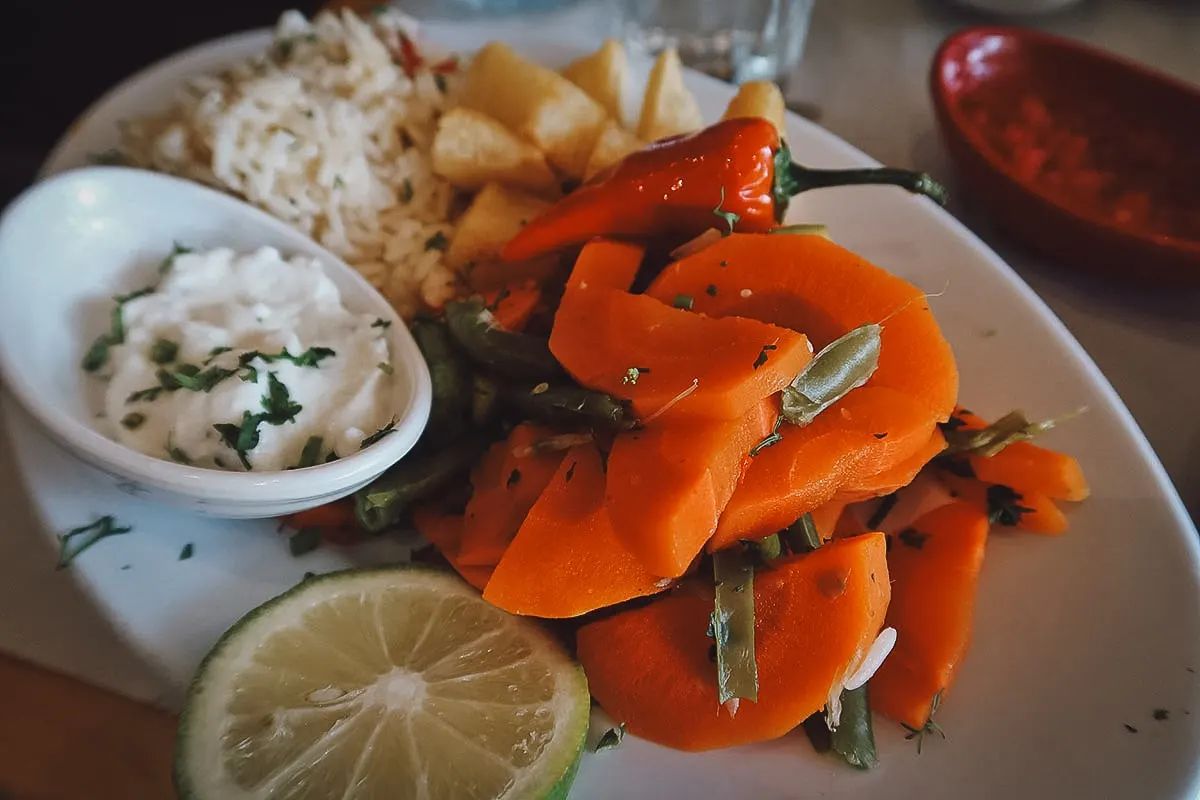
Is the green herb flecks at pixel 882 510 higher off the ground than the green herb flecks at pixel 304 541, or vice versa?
the green herb flecks at pixel 882 510

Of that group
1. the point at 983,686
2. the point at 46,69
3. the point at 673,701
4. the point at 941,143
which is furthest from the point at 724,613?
the point at 46,69

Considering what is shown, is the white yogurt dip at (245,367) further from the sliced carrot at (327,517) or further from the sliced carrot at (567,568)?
the sliced carrot at (567,568)

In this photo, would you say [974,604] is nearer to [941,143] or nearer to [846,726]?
[846,726]

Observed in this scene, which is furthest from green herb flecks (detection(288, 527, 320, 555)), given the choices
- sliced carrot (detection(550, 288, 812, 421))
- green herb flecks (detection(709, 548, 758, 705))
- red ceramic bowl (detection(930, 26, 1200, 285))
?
red ceramic bowl (detection(930, 26, 1200, 285))

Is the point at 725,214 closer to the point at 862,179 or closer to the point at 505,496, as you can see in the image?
the point at 862,179

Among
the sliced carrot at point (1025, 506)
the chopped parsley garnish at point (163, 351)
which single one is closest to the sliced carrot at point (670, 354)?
the sliced carrot at point (1025, 506)

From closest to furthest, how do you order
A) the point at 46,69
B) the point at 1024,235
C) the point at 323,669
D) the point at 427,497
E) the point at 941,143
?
the point at 323,669 < the point at 427,497 < the point at 1024,235 < the point at 941,143 < the point at 46,69
